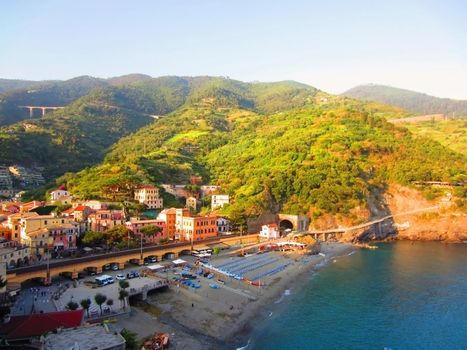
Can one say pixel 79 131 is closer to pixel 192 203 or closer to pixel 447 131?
pixel 192 203

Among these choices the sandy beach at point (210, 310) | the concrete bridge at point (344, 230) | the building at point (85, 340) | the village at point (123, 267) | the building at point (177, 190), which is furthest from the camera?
the building at point (177, 190)

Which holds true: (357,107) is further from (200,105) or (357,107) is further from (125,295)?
(125,295)

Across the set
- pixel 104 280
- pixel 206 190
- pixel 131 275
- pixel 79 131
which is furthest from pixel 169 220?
pixel 79 131

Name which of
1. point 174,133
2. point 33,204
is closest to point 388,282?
point 33,204

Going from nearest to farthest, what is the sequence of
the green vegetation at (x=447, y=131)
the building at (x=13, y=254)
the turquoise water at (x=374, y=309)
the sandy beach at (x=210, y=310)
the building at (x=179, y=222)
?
the sandy beach at (x=210, y=310) < the turquoise water at (x=374, y=309) < the building at (x=13, y=254) < the building at (x=179, y=222) < the green vegetation at (x=447, y=131)

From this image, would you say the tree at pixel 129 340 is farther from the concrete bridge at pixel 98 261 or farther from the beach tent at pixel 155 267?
the beach tent at pixel 155 267

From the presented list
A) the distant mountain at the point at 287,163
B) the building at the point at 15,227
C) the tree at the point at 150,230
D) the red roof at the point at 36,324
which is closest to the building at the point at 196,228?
the tree at the point at 150,230

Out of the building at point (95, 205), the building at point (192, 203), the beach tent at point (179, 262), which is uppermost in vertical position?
the building at point (95, 205)

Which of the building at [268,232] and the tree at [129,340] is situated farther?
the building at [268,232]
